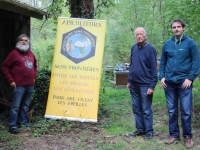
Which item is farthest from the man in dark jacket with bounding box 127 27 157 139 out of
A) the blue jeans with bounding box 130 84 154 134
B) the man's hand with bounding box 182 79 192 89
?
the man's hand with bounding box 182 79 192 89

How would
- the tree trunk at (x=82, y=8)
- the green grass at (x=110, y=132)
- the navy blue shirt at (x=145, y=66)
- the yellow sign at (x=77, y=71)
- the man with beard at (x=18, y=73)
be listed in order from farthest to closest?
the tree trunk at (x=82, y=8) < the yellow sign at (x=77, y=71) < the man with beard at (x=18, y=73) < the navy blue shirt at (x=145, y=66) < the green grass at (x=110, y=132)

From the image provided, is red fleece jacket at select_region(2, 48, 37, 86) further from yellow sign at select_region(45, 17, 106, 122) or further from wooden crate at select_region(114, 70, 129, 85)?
wooden crate at select_region(114, 70, 129, 85)

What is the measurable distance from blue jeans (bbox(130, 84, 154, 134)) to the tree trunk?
2778 mm

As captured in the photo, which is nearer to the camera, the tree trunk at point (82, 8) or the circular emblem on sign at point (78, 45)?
the circular emblem on sign at point (78, 45)

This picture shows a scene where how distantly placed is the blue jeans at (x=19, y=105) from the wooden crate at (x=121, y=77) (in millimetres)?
7955

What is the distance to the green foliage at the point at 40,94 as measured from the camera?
19.4 feet

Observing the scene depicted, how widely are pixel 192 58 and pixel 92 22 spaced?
241 centimetres

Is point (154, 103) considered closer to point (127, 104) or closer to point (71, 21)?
point (127, 104)

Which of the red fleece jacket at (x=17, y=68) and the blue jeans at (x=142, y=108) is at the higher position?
the red fleece jacket at (x=17, y=68)

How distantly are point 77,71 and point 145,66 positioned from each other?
170 cm

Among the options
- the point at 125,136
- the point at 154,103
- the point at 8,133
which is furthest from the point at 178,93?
the point at 154,103

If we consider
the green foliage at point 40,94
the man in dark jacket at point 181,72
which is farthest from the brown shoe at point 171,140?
the green foliage at point 40,94

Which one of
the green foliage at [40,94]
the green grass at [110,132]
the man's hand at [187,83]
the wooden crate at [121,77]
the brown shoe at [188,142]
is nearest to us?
the man's hand at [187,83]

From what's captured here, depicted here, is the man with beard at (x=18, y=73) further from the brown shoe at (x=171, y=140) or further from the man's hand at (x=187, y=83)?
the man's hand at (x=187, y=83)
